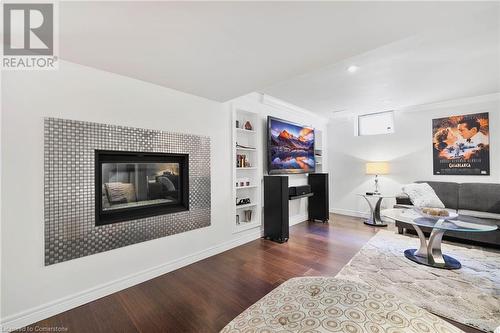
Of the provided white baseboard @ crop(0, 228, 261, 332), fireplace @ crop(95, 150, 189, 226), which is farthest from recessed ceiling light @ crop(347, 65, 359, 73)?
white baseboard @ crop(0, 228, 261, 332)

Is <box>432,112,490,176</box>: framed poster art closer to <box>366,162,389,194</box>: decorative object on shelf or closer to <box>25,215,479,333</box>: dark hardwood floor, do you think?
<box>366,162,389,194</box>: decorative object on shelf

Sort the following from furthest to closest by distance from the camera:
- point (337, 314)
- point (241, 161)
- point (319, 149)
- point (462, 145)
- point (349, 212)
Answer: point (319, 149)
point (349, 212)
point (462, 145)
point (241, 161)
point (337, 314)

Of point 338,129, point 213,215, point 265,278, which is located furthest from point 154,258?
point 338,129

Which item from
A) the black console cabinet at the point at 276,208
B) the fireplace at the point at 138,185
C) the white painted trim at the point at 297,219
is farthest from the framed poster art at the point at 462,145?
the fireplace at the point at 138,185

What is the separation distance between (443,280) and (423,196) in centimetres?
189

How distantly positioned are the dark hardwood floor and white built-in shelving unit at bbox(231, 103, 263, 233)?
0.55 meters

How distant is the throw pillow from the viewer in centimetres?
359

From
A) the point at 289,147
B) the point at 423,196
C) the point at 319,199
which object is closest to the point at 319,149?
the point at 319,199

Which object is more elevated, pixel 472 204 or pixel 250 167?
pixel 250 167

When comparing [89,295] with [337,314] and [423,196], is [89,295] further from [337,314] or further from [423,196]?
[423,196]

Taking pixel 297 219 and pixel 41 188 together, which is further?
pixel 297 219

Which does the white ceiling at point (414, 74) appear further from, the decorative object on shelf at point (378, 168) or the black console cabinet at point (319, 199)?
the black console cabinet at point (319, 199)

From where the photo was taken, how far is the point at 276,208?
3508 millimetres

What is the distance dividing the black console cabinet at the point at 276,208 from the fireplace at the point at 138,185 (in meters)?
1.46
